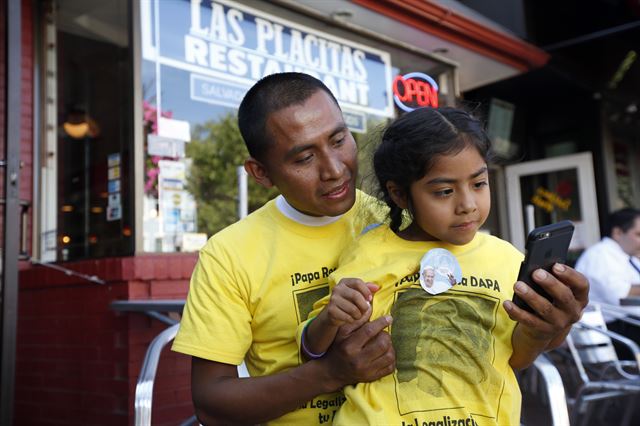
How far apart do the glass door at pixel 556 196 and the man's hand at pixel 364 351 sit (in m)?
6.90

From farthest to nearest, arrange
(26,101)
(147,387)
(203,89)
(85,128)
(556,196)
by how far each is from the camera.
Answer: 1. (556,196)
2. (85,128)
3. (26,101)
4. (203,89)
5. (147,387)

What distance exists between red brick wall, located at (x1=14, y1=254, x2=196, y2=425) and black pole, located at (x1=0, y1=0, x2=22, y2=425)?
2.70 ft

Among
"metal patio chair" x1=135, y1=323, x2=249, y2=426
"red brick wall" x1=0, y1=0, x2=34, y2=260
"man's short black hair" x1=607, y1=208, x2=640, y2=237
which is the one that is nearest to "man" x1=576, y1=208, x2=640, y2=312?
"man's short black hair" x1=607, y1=208, x2=640, y2=237

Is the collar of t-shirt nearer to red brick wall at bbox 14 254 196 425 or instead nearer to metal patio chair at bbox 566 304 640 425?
red brick wall at bbox 14 254 196 425

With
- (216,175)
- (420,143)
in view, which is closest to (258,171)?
(420,143)

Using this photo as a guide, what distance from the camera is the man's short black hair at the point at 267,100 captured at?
59.4 inches

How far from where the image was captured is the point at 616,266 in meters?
4.53

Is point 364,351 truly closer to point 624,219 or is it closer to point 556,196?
point 624,219

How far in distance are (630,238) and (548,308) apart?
412cm

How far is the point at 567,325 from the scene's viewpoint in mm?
1336

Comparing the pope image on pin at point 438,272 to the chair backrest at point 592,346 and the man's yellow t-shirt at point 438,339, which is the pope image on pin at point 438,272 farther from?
the chair backrest at point 592,346

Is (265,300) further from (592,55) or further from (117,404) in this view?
(592,55)

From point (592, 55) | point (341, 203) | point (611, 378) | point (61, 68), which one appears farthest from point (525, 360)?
point (592, 55)

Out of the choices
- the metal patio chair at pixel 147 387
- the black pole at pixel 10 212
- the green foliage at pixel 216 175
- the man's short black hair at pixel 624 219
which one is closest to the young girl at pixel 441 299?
the metal patio chair at pixel 147 387
